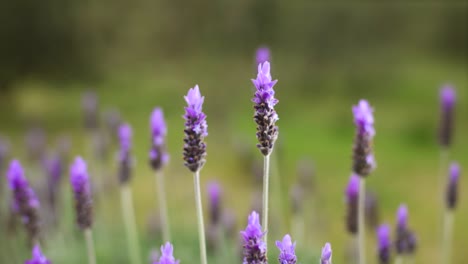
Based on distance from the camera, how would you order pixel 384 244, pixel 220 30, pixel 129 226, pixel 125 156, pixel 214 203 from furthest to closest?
pixel 220 30 → pixel 129 226 → pixel 214 203 → pixel 125 156 → pixel 384 244

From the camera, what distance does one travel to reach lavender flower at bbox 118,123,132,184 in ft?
6.51

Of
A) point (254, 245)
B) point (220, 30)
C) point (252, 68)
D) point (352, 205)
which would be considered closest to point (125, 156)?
point (352, 205)

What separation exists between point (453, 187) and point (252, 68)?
401 centimetres

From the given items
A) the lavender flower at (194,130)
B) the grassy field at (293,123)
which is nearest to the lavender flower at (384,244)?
the lavender flower at (194,130)

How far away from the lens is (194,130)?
1.19 metres

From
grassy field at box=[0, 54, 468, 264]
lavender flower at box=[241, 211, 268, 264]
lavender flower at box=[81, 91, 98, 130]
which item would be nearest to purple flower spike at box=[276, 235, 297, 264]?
lavender flower at box=[241, 211, 268, 264]

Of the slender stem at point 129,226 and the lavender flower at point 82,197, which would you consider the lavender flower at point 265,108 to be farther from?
the slender stem at point 129,226

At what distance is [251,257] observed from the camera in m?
1.06

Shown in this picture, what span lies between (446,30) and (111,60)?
412cm

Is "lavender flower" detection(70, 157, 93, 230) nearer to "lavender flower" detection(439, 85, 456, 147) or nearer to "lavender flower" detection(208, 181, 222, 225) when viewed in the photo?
"lavender flower" detection(208, 181, 222, 225)

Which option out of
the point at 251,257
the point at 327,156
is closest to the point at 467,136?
the point at 327,156

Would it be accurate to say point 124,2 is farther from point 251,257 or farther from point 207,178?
point 251,257

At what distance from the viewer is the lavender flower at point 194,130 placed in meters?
1.16

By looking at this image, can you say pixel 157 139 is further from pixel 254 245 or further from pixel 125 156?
pixel 254 245
